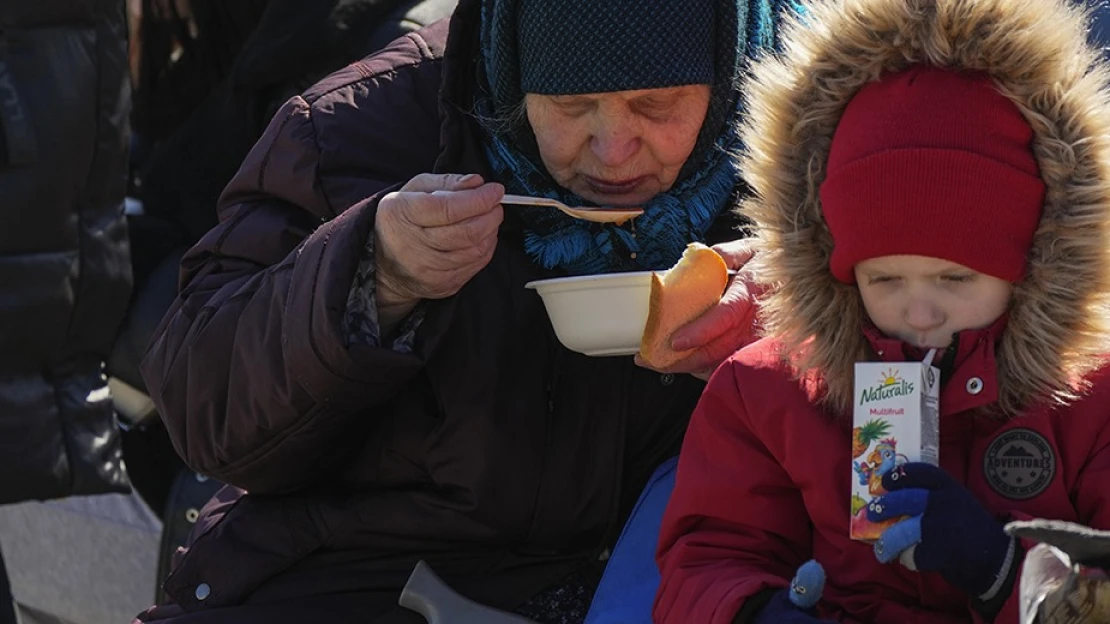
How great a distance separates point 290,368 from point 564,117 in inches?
21.6

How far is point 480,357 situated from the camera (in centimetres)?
240

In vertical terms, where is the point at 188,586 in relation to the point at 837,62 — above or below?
below

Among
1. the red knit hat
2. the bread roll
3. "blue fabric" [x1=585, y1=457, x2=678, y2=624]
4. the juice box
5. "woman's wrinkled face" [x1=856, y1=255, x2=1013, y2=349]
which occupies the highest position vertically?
the red knit hat

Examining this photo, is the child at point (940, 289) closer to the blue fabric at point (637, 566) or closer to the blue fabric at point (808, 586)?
the blue fabric at point (808, 586)

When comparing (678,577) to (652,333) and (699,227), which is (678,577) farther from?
(699,227)

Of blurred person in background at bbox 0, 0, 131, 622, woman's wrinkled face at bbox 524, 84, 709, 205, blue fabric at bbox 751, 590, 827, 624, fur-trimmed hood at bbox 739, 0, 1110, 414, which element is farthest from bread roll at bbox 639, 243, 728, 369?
blurred person in background at bbox 0, 0, 131, 622

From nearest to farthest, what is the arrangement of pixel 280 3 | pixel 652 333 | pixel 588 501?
pixel 652 333, pixel 588 501, pixel 280 3

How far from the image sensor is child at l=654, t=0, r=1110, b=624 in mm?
1836

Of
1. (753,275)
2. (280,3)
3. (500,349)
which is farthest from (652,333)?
(280,3)

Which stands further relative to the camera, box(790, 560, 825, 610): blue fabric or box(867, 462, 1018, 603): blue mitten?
box(790, 560, 825, 610): blue fabric

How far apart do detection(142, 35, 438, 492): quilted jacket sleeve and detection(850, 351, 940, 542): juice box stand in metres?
0.65

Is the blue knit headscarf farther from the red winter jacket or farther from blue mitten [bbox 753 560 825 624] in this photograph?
blue mitten [bbox 753 560 825 624]

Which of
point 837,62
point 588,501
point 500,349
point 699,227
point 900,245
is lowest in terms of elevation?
point 588,501

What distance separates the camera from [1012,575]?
1.76 meters
